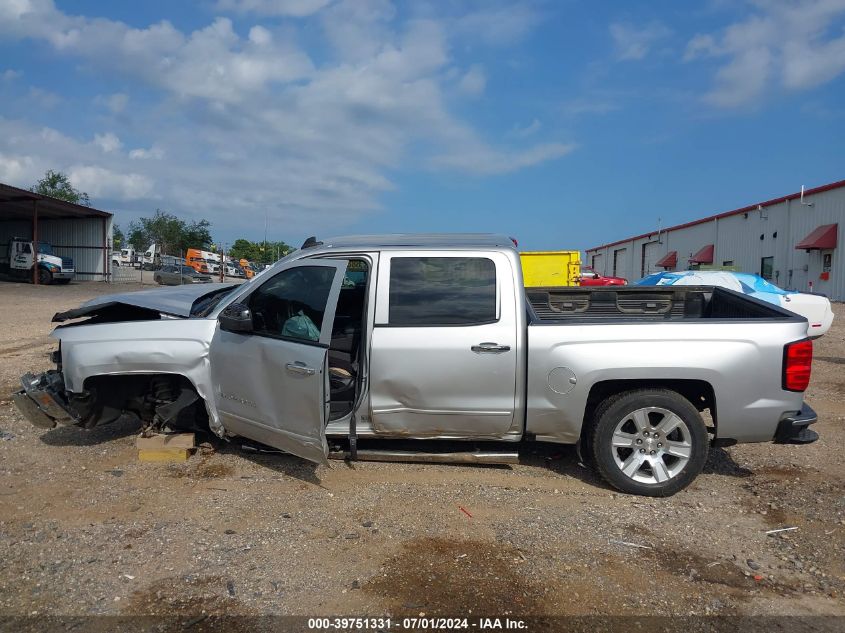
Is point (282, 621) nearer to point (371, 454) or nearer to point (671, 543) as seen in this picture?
point (371, 454)

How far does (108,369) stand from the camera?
4.50 m

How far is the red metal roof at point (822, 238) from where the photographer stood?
83.2ft

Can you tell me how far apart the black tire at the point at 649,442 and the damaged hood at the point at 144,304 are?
3.28 metres

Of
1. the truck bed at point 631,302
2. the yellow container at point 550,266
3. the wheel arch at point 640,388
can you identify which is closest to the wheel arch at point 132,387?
the wheel arch at point 640,388

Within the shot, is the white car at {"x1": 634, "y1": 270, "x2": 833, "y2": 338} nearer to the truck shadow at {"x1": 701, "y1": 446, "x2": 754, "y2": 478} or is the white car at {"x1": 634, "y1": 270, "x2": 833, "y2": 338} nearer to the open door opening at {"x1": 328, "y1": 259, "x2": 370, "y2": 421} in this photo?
the truck shadow at {"x1": 701, "y1": 446, "x2": 754, "y2": 478}

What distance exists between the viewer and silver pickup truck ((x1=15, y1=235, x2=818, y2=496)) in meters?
4.14

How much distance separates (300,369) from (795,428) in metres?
3.41

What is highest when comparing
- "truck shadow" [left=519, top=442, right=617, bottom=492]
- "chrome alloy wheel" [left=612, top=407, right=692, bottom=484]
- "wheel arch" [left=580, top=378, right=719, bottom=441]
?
"wheel arch" [left=580, top=378, right=719, bottom=441]

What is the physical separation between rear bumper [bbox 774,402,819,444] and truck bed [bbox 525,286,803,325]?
150 centimetres

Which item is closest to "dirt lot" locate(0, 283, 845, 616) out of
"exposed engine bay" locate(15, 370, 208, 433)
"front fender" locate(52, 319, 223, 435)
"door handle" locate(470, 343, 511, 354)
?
"exposed engine bay" locate(15, 370, 208, 433)

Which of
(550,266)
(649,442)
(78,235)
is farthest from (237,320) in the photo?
(78,235)

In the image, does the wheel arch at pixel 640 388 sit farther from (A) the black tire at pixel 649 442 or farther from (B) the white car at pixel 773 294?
(B) the white car at pixel 773 294

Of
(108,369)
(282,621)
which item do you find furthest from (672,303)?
(108,369)

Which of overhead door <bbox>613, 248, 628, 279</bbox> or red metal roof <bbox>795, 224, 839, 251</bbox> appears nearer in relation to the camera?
red metal roof <bbox>795, 224, 839, 251</bbox>
